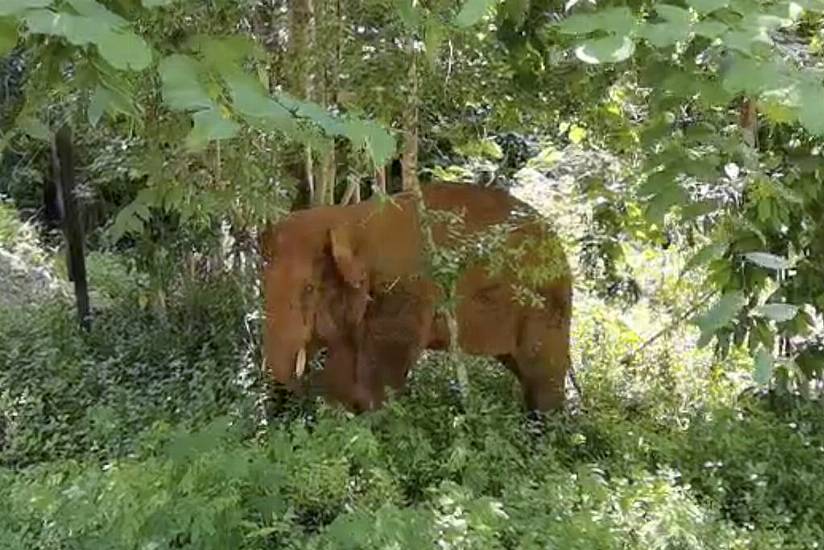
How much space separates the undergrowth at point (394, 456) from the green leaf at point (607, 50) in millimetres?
1208

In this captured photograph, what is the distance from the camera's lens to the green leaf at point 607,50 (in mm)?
1109

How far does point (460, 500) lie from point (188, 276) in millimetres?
2439

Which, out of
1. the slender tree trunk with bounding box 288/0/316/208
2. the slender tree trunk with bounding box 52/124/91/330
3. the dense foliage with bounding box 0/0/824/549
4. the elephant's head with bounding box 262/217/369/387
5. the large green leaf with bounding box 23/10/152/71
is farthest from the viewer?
the slender tree trunk with bounding box 52/124/91/330

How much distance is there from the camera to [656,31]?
1.12 meters

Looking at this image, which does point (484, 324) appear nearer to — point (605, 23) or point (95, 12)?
point (605, 23)

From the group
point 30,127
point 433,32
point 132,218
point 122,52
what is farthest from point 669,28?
point 132,218

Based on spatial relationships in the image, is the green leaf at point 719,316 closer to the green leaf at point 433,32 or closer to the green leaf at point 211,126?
the green leaf at point 211,126

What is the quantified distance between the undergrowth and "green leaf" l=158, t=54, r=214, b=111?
4.09 feet

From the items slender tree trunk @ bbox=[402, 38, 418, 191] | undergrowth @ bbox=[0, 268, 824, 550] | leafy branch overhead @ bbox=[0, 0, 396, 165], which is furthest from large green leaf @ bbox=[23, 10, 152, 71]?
slender tree trunk @ bbox=[402, 38, 418, 191]

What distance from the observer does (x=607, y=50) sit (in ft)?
3.65

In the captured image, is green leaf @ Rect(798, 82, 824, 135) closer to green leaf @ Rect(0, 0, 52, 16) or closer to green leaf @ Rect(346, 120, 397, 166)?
green leaf @ Rect(346, 120, 397, 166)

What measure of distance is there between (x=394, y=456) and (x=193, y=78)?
1893mm

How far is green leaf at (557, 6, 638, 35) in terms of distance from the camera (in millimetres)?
1140

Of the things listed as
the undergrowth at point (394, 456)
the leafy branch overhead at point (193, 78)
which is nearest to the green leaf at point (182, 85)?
the leafy branch overhead at point (193, 78)
